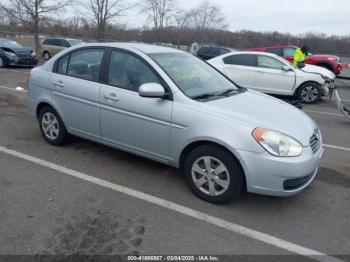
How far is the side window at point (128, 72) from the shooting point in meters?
4.16

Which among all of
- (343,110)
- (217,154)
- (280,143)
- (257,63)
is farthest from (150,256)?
(257,63)

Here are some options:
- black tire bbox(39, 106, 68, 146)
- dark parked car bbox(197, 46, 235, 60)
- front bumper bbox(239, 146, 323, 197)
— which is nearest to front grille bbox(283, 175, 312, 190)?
front bumper bbox(239, 146, 323, 197)

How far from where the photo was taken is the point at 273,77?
414 inches

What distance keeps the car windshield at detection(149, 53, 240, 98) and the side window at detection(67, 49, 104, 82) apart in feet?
2.76

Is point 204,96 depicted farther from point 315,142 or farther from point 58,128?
point 58,128

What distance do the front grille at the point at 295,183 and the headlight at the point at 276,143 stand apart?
0.26 meters

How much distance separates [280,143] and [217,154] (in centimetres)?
63

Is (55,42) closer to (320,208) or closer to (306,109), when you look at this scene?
(306,109)

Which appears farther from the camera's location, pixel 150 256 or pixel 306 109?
pixel 306 109

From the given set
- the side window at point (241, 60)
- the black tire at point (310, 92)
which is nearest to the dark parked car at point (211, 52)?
the side window at point (241, 60)

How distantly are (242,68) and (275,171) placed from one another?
8081mm

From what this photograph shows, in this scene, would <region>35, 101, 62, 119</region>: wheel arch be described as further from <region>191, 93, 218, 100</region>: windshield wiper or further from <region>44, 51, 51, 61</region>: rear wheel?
<region>44, 51, 51, 61</region>: rear wheel

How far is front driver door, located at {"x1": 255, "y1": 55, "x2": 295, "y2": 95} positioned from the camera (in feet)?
34.2

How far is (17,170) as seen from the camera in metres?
4.42
